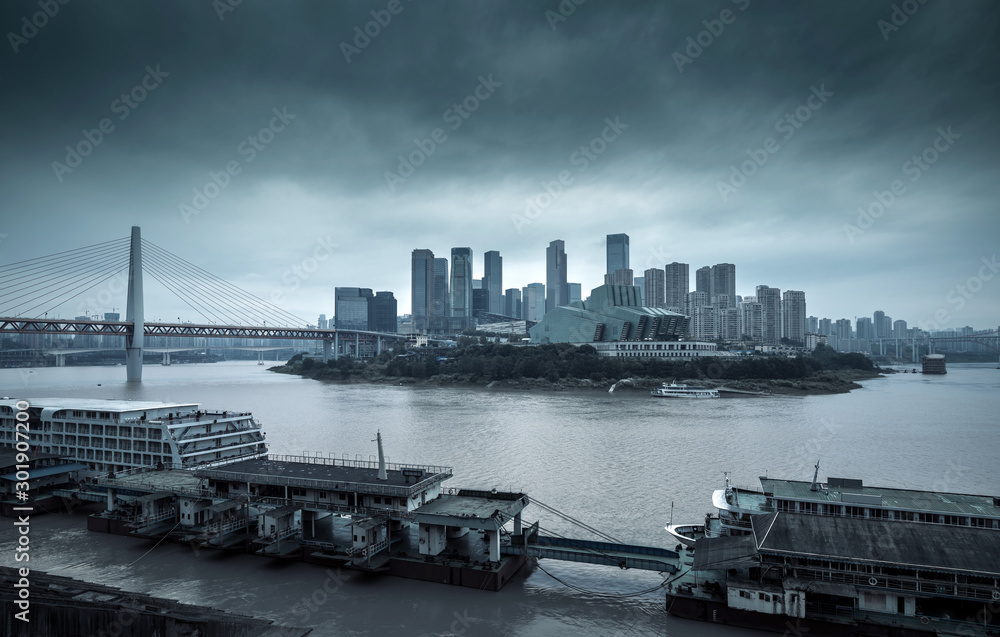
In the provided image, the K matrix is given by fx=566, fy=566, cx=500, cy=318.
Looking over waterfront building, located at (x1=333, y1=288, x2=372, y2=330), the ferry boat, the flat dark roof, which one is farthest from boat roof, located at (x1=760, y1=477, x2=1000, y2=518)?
waterfront building, located at (x1=333, y1=288, x2=372, y2=330)

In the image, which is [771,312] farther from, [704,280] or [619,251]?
[619,251]

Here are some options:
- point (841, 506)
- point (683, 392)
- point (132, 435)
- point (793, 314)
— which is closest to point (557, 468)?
point (841, 506)

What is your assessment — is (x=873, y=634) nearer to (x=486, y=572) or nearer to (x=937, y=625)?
(x=937, y=625)

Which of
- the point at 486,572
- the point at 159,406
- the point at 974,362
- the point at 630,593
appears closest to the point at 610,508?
the point at 630,593

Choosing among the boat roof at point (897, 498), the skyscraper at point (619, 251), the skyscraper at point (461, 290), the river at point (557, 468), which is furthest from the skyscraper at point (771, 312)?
the boat roof at point (897, 498)

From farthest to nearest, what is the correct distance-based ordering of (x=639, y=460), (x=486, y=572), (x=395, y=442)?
(x=395, y=442)
(x=639, y=460)
(x=486, y=572)

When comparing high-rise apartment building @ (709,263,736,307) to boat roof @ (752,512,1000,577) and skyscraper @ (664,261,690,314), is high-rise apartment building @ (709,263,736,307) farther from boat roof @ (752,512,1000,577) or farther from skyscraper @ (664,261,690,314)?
boat roof @ (752,512,1000,577)

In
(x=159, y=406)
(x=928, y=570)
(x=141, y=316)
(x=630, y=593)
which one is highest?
(x=141, y=316)
